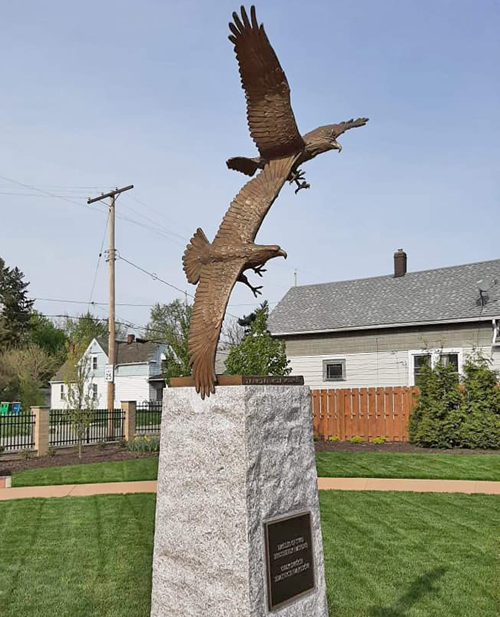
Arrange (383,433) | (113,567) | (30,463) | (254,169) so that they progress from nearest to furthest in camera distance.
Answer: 1. (254,169)
2. (113,567)
3. (30,463)
4. (383,433)

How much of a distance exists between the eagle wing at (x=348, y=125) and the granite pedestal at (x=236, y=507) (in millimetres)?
1770

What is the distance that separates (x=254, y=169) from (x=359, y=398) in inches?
539

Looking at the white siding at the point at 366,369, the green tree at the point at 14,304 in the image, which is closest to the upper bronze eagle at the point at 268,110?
the white siding at the point at 366,369

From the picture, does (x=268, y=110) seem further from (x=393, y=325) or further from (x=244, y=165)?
(x=393, y=325)

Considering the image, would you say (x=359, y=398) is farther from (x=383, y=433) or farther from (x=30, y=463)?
(x=30, y=463)

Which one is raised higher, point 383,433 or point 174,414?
point 174,414

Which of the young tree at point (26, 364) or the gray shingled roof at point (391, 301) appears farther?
A: the young tree at point (26, 364)

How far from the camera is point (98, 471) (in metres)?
11.8

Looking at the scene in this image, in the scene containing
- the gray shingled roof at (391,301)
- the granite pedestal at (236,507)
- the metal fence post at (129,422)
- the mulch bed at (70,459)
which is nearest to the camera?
the granite pedestal at (236,507)

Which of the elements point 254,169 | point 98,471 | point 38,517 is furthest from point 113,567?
point 98,471

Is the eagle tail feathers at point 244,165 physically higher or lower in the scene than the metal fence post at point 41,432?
higher

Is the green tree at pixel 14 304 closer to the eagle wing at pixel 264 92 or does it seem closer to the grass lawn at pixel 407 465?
the grass lawn at pixel 407 465

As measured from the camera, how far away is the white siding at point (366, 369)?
19.0 metres

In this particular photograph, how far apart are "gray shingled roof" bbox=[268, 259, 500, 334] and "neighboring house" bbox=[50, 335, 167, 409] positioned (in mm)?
23512
